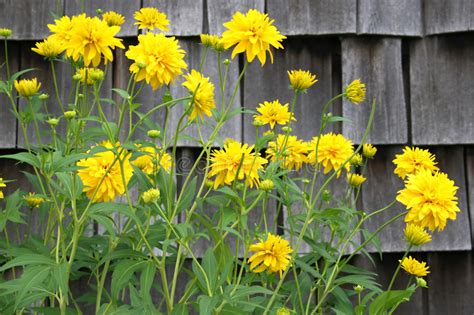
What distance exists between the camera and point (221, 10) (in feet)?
8.30

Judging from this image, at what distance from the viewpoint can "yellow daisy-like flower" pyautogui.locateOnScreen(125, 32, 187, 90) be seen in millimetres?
1563

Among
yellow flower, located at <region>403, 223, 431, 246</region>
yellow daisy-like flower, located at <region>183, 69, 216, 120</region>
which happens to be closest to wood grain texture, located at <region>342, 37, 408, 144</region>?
yellow flower, located at <region>403, 223, 431, 246</region>

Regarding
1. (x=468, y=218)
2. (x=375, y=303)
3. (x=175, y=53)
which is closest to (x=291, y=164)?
(x=375, y=303)

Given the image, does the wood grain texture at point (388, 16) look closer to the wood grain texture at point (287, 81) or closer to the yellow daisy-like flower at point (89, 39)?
the wood grain texture at point (287, 81)

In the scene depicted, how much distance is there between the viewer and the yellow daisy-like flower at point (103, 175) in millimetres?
1596

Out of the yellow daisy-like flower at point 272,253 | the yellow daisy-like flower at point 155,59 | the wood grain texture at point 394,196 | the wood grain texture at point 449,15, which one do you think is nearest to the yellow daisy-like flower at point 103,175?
the yellow daisy-like flower at point 155,59

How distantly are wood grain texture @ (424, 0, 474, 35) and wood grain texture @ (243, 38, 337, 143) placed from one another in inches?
13.5

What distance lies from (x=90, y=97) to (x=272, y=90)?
650 millimetres

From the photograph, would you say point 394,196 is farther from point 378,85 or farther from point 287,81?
point 287,81

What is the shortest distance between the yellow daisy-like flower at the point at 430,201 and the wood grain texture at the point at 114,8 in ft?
4.20

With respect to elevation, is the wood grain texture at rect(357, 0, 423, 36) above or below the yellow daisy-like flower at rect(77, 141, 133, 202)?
above

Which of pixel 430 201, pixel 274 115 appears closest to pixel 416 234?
pixel 430 201

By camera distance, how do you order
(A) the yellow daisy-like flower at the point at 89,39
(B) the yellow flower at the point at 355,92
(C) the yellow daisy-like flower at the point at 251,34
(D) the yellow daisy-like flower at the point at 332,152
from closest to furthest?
1. (A) the yellow daisy-like flower at the point at 89,39
2. (C) the yellow daisy-like flower at the point at 251,34
3. (B) the yellow flower at the point at 355,92
4. (D) the yellow daisy-like flower at the point at 332,152

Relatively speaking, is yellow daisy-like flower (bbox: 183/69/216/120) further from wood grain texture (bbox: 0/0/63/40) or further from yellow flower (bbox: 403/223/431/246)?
wood grain texture (bbox: 0/0/63/40)
